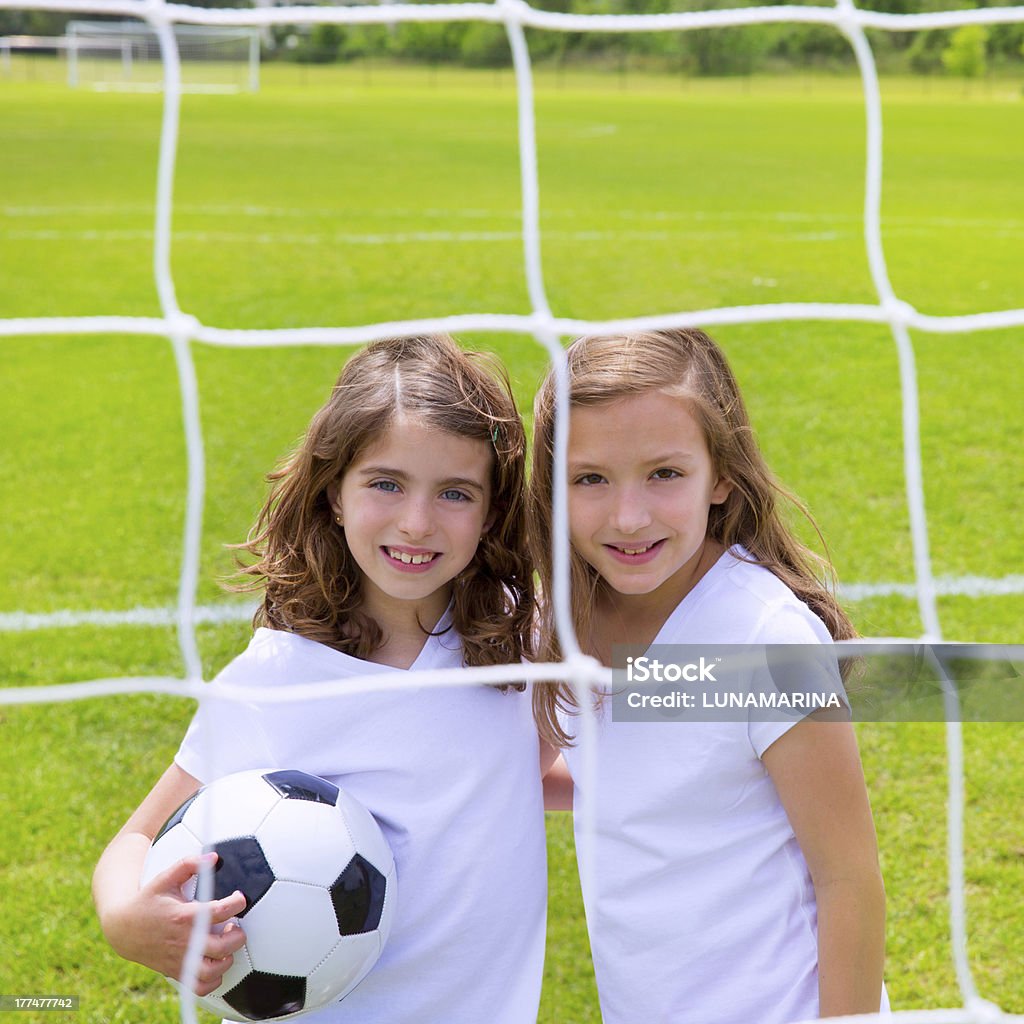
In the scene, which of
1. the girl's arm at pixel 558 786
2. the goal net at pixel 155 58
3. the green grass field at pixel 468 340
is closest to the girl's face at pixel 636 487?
the girl's arm at pixel 558 786

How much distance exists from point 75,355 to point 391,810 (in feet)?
14.6

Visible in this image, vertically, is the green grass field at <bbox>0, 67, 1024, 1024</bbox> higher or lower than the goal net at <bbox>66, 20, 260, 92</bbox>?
lower

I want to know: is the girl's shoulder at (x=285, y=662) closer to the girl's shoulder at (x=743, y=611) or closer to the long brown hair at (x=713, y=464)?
the long brown hair at (x=713, y=464)

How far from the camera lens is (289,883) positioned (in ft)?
4.51

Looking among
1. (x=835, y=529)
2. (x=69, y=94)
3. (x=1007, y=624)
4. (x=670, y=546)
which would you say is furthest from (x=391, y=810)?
(x=69, y=94)

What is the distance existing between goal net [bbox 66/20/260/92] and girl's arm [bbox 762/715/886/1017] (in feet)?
92.2

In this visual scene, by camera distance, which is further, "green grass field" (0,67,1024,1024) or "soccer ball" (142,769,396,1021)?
"green grass field" (0,67,1024,1024)

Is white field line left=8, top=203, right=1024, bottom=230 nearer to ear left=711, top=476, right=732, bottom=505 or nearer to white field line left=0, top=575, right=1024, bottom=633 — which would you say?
white field line left=0, top=575, right=1024, bottom=633

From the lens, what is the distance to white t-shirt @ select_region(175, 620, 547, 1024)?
1.46m

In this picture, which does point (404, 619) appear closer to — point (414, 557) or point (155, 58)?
point (414, 557)

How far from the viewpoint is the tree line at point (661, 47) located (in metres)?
31.3

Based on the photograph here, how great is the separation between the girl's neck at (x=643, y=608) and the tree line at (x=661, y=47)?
30833 millimetres

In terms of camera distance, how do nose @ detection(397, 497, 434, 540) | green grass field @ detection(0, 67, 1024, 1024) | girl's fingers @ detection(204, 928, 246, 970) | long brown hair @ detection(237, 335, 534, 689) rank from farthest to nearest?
green grass field @ detection(0, 67, 1024, 1024) < long brown hair @ detection(237, 335, 534, 689) < nose @ detection(397, 497, 434, 540) < girl's fingers @ detection(204, 928, 246, 970)

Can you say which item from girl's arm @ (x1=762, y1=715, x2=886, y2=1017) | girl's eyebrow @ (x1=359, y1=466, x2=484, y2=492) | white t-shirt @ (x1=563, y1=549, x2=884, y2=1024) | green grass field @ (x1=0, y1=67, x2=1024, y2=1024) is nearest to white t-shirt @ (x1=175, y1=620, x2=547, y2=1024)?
white t-shirt @ (x1=563, y1=549, x2=884, y2=1024)
